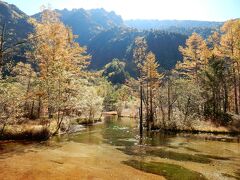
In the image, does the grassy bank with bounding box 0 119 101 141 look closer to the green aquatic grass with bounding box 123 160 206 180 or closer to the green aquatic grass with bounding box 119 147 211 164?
the green aquatic grass with bounding box 119 147 211 164

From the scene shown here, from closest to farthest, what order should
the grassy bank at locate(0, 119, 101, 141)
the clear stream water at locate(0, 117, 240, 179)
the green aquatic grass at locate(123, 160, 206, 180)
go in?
the green aquatic grass at locate(123, 160, 206, 180) → the clear stream water at locate(0, 117, 240, 179) → the grassy bank at locate(0, 119, 101, 141)

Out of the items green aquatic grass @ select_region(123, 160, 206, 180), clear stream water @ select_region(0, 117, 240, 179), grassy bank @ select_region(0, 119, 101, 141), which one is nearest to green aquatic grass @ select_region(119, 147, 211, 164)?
clear stream water @ select_region(0, 117, 240, 179)

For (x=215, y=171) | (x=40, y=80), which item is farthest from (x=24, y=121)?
(x=215, y=171)

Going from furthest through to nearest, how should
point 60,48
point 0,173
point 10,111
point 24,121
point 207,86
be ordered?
point 207,86 → point 60,48 → point 24,121 → point 10,111 → point 0,173

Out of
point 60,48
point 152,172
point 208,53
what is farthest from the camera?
point 208,53

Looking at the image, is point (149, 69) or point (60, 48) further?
point (149, 69)

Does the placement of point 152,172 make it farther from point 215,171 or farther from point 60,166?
point 60,166

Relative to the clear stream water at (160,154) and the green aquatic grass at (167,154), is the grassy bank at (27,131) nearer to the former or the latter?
the clear stream water at (160,154)

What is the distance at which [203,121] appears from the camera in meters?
46.5

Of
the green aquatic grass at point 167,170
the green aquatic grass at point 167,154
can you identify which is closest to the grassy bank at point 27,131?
the green aquatic grass at point 167,154

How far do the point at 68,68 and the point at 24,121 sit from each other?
40.4ft

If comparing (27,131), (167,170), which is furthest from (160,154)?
(27,131)

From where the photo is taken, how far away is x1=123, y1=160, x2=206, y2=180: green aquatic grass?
1876 cm

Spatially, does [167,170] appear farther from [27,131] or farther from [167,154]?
[27,131]
